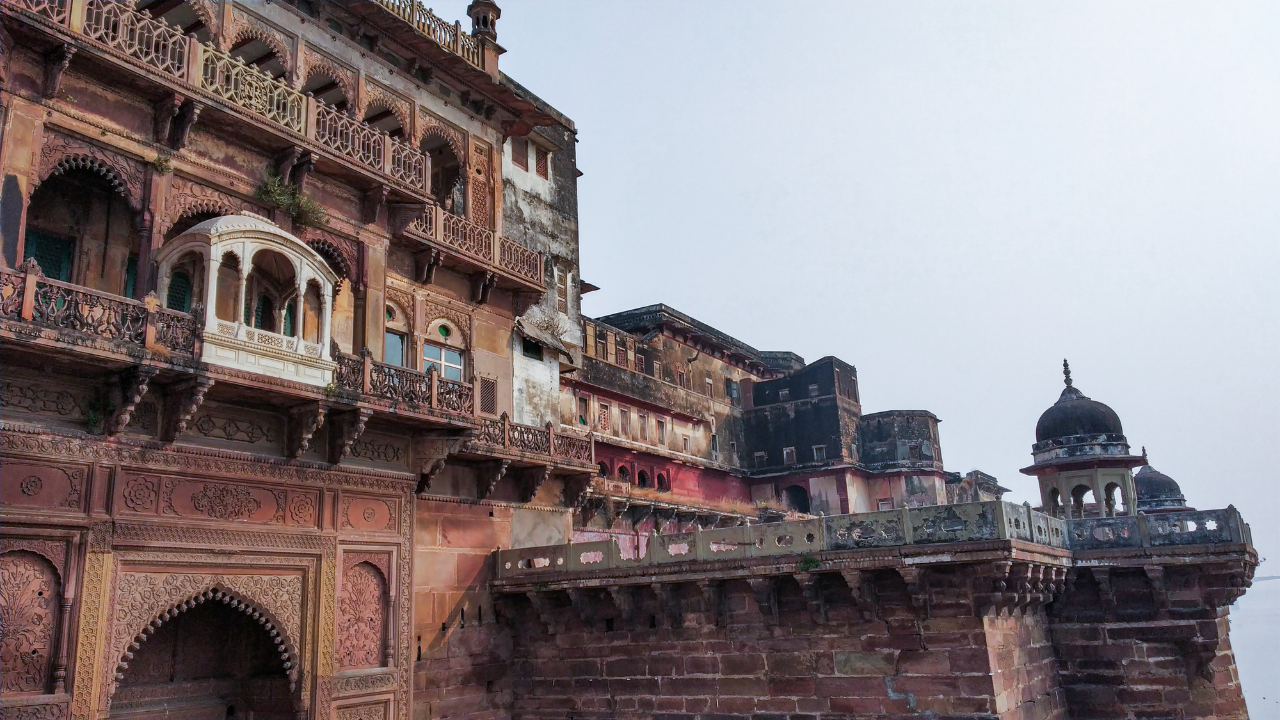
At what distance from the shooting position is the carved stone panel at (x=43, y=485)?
401 inches

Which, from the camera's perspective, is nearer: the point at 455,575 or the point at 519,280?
the point at 455,575

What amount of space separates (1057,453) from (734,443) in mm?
21368

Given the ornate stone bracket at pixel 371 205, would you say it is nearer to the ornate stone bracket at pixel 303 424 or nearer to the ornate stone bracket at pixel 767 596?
the ornate stone bracket at pixel 303 424

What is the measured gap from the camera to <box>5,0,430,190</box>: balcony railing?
36.3 ft

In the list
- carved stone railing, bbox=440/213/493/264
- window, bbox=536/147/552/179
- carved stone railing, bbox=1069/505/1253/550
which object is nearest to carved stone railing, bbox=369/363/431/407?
carved stone railing, bbox=440/213/493/264

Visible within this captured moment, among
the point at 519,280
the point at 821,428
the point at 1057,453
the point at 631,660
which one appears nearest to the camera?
the point at 631,660

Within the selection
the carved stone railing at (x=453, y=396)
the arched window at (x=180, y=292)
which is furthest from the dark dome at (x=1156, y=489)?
the arched window at (x=180, y=292)

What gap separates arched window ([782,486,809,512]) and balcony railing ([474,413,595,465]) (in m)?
23.4

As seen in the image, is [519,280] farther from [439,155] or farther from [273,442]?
[273,442]

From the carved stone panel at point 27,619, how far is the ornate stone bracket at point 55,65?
5.29m

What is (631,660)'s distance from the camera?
1594 centimetres

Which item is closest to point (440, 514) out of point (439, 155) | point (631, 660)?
point (631, 660)

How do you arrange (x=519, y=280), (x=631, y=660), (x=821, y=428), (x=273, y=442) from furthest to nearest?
(x=821, y=428) → (x=519, y=280) → (x=631, y=660) → (x=273, y=442)

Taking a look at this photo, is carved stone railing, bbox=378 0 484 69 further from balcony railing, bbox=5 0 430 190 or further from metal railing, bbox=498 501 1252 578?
metal railing, bbox=498 501 1252 578
